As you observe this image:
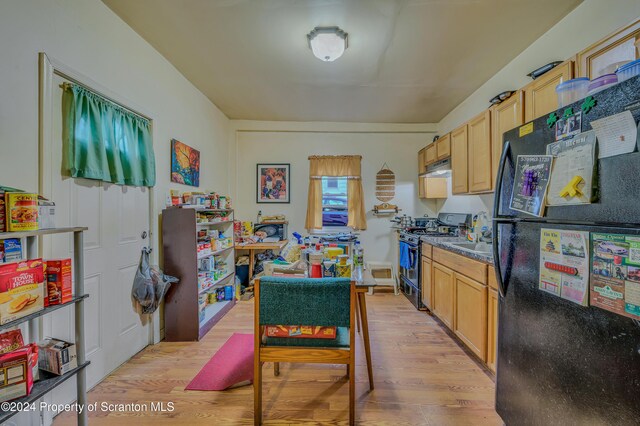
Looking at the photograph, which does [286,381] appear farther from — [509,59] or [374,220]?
[509,59]

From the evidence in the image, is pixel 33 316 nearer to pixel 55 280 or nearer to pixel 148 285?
pixel 55 280

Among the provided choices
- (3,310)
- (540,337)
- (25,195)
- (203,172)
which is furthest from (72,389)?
(540,337)

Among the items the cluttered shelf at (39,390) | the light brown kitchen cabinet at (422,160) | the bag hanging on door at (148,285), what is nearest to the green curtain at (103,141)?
the bag hanging on door at (148,285)

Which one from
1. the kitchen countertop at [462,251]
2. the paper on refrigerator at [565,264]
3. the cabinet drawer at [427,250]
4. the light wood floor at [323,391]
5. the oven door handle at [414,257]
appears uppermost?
the paper on refrigerator at [565,264]

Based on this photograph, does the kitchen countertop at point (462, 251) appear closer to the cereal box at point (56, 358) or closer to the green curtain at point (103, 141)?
the cereal box at point (56, 358)

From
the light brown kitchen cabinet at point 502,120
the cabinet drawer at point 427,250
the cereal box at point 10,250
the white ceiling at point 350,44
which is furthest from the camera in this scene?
the cabinet drawer at point 427,250

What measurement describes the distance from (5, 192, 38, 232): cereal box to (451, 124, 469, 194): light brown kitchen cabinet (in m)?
3.38

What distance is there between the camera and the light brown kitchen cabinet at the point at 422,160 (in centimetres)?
399

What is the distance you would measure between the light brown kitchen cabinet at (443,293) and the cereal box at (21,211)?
2930mm

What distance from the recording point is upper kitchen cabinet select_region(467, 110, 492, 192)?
2.44 metres

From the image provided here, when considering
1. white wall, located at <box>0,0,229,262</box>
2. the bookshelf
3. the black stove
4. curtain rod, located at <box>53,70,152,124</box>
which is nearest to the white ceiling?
white wall, located at <box>0,0,229,262</box>

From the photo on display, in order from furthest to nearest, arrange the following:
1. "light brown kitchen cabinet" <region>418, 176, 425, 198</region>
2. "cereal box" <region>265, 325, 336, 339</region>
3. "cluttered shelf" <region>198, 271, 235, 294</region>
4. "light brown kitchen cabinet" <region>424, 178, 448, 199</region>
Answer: "light brown kitchen cabinet" <region>418, 176, 425, 198</region>, "light brown kitchen cabinet" <region>424, 178, 448, 199</region>, "cluttered shelf" <region>198, 271, 235, 294</region>, "cereal box" <region>265, 325, 336, 339</region>

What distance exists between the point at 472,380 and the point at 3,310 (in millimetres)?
2729

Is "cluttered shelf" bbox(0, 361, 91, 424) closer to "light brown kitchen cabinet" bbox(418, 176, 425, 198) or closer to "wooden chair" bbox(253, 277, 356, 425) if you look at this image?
"wooden chair" bbox(253, 277, 356, 425)
